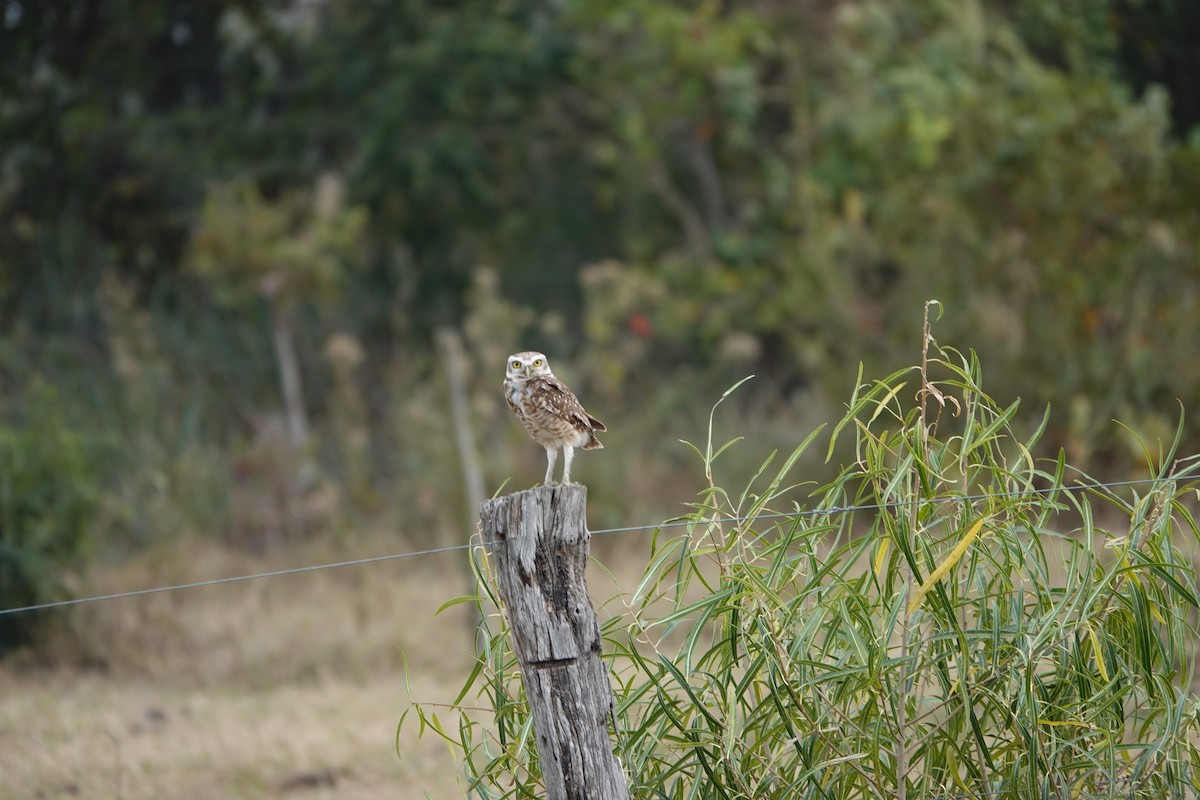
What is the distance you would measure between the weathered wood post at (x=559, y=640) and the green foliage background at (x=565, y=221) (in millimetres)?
5674

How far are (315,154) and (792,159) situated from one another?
4.72 metres

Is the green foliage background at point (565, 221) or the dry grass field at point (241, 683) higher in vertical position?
the green foliage background at point (565, 221)

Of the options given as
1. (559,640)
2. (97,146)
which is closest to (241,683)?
(559,640)

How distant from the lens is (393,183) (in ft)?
39.9

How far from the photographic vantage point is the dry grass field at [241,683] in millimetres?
5012

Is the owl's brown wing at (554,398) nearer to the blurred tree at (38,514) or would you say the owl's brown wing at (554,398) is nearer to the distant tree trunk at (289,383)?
the blurred tree at (38,514)

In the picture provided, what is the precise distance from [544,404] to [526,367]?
142mm

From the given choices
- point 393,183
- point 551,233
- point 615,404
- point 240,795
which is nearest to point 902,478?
point 240,795

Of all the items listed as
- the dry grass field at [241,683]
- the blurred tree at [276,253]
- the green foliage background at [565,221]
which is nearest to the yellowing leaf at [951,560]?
the dry grass field at [241,683]

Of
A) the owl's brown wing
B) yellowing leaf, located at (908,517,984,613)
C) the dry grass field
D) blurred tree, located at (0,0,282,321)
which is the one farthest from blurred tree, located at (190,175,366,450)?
yellowing leaf, located at (908,517,984,613)

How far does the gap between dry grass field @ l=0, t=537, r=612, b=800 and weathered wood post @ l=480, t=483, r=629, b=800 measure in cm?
168

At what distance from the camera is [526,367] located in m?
3.47

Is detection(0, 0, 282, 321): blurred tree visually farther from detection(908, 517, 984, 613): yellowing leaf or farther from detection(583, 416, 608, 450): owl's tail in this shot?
detection(908, 517, 984, 613): yellowing leaf

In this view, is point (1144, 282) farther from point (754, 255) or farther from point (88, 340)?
point (88, 340)
